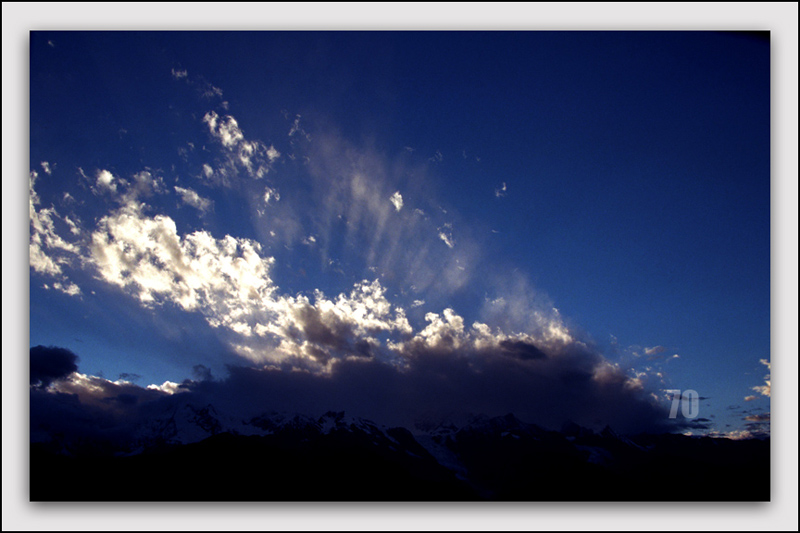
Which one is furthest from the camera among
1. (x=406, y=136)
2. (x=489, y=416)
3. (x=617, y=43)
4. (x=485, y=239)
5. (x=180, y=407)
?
(x=489, y=416)

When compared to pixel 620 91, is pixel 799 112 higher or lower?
lower

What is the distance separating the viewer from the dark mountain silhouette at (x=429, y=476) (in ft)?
13.3

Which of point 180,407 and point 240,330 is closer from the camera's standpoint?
point 240,330

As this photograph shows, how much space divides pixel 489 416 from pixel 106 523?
277 inches

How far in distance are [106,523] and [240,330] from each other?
311 centimetres

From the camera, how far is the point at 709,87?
486cm

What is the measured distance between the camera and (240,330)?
5582 millimetres

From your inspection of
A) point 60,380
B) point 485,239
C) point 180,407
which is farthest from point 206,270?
point 485,239

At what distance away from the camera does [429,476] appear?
217 inches

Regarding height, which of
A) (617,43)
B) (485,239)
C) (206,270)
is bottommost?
(206,270)

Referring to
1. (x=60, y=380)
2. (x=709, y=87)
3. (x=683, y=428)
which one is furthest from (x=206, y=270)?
(x=709, y=87)

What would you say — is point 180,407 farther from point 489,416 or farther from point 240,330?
point 489,416

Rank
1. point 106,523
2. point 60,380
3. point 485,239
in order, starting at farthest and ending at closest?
point 485,239 → point 60,380 → point 106,523

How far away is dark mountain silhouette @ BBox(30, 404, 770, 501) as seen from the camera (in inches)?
159
